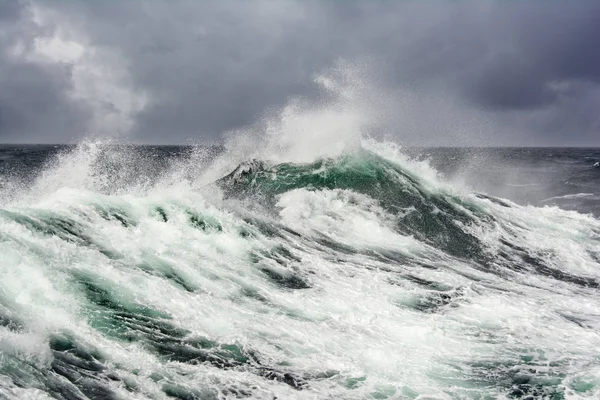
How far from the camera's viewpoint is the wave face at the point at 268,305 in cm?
600

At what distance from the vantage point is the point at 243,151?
65.4ft

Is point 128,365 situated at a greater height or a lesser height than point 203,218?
lesser

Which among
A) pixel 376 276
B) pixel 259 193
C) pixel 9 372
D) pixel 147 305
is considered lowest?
pixel 9 372

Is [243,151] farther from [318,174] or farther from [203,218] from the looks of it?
[203,218]

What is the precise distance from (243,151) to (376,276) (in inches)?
420

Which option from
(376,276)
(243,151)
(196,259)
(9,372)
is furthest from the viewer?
(243,151)

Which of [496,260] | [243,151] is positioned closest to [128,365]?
[496,260]

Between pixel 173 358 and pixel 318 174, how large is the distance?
468 inches

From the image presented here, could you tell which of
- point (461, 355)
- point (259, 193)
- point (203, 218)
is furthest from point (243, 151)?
point (461, 355)

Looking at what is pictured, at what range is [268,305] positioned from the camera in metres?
8.36

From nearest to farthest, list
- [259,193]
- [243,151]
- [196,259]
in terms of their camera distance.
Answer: [196,259], [259,193], [243,151]

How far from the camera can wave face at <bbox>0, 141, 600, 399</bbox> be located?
6000 mm

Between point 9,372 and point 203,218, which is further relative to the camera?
point 203,218

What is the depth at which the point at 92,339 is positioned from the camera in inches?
A: 245
